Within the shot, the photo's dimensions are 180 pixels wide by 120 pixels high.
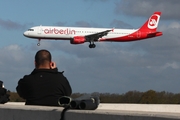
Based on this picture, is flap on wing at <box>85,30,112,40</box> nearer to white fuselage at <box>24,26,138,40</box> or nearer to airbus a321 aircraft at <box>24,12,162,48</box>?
airbus a321 aircraft at <box>24,12,162,48</box>

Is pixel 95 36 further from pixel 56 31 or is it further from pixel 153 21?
pixel 153 21

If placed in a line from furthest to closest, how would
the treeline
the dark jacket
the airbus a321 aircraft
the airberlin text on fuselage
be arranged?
the airbus a321 aircraft, the airberlin text on fuselage, the treeline, the dark jacket

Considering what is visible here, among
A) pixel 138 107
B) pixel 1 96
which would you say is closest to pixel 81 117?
pixel 1 96

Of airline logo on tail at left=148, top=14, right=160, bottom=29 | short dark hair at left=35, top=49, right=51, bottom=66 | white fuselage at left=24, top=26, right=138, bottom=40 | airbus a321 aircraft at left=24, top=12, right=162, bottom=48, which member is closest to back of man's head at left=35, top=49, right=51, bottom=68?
short dark hair at left=35, top=49, right=51, bottom=66

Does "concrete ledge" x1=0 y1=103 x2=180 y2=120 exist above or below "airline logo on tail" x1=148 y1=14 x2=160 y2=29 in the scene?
below

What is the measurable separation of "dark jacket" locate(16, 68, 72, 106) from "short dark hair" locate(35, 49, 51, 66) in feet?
0.37

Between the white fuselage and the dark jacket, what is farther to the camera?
the white fuselage

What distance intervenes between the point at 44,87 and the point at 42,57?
376 mm

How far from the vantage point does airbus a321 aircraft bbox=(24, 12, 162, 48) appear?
58.4 m

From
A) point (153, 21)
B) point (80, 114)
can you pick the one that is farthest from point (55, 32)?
point (80, 114)

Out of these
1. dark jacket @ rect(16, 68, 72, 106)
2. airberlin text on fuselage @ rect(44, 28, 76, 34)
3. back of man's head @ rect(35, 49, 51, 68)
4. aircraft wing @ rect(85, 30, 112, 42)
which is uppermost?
airberlin text on fuselage @ rect(44, 28, 76, 34)

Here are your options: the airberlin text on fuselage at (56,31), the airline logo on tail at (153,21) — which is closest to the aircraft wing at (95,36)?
the airberlin text on fuselage at (56,31)

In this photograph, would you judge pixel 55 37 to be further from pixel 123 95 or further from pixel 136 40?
pixel 123 95

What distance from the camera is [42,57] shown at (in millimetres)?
6930
